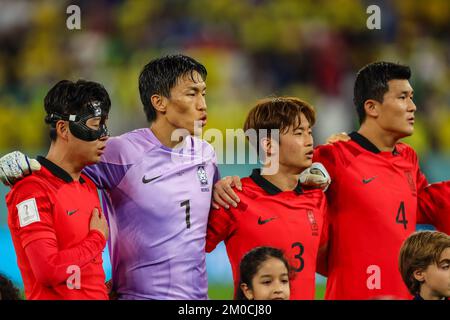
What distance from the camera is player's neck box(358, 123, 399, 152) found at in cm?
516

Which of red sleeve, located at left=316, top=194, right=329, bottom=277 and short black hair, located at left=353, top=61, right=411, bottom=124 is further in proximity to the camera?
short black hair, located at left=353, top=61, right=411, bottom=124

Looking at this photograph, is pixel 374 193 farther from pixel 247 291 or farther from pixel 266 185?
pixel 247 291

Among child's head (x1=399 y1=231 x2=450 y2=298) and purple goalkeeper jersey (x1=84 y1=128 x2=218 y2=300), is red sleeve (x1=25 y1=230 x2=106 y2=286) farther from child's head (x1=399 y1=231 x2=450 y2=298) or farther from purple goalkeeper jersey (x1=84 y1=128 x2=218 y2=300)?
child's head (x1=399 y1=231 x2=450 y2=298)

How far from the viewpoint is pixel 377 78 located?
521cm

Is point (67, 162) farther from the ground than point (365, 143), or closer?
closer

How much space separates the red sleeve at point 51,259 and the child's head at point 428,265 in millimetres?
1559

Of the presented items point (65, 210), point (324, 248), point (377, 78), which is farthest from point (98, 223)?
point (377, 78)

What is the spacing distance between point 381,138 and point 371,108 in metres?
0.18

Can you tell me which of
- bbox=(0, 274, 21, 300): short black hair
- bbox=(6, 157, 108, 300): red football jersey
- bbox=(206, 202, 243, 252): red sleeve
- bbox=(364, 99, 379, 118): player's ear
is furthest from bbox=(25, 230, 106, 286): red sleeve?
bbox=(364, 99, 379, 118): player's ear

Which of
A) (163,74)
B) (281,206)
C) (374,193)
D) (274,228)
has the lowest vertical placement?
(274,228)

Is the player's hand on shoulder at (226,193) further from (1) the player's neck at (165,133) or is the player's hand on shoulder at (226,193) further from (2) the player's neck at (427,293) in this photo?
(2) the player's neck at (427,293)

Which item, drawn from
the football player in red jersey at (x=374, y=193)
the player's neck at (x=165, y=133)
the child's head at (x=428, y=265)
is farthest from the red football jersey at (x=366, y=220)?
the player's neck at (x=165, y=133)

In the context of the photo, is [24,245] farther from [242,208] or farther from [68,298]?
[242,208]
